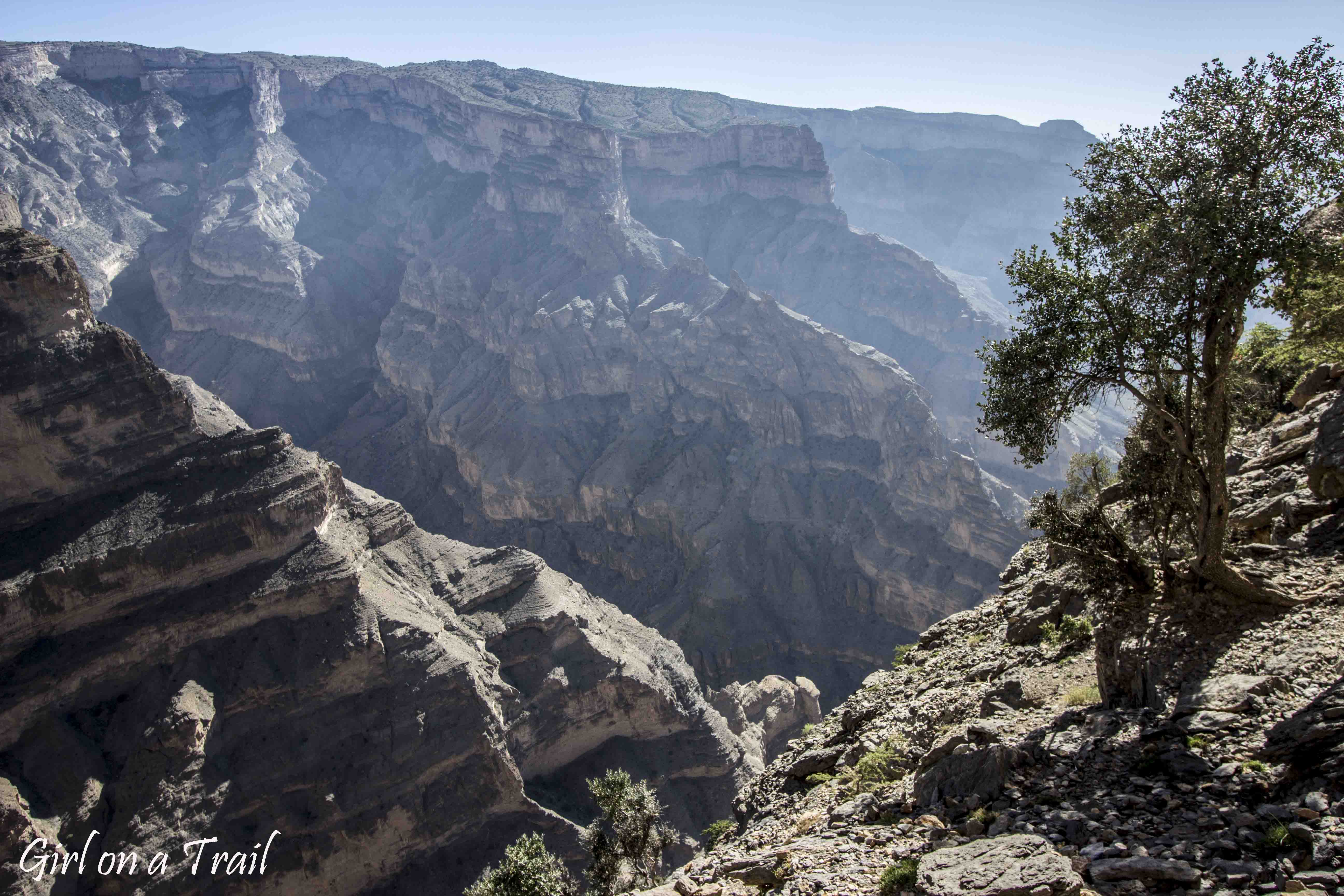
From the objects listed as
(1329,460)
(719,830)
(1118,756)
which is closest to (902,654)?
(719,830)

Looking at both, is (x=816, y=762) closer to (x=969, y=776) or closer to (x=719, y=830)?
(x=719, y=830)

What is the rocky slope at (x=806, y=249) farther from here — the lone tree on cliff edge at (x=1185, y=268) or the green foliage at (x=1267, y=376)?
the lone tree on cliff edge at (x=1185, y=268)

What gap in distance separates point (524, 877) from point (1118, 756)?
17.5m

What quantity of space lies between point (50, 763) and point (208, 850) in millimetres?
7283

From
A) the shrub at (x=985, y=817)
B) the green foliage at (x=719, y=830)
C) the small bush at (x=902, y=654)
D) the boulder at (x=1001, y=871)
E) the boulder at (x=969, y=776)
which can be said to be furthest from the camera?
the small bush at (x=902, y=654)

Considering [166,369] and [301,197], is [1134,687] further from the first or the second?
[301,197]

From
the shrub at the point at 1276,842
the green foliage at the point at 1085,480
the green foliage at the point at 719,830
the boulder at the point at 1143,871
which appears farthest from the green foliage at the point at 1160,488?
the green foliage at the point at 719,830

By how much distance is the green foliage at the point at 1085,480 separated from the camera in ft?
80.9

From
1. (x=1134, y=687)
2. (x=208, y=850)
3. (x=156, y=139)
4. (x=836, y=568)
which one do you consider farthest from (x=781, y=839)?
(x=156, y=139)

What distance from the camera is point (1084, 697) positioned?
665 inches

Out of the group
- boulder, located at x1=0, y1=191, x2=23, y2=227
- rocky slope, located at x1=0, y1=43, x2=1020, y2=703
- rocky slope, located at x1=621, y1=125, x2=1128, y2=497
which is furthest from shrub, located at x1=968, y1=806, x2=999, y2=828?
rocky slope, located at x1=621, y1=125, x2=1128, y2=497

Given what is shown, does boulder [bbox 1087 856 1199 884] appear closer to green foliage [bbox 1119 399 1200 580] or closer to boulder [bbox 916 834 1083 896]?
boulder [bbox 916 834 1083 896]

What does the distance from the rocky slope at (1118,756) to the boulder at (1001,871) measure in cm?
3

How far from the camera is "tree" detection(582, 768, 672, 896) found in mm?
24562
